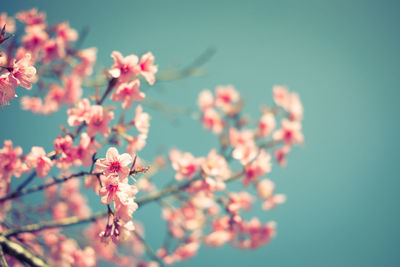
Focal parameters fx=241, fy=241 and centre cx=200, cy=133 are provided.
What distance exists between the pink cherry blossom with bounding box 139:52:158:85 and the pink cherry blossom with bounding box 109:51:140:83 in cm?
8

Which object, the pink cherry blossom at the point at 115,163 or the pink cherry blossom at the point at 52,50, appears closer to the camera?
the pink cherry blossom at the point at 115,163

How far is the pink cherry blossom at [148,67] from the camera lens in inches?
73.1

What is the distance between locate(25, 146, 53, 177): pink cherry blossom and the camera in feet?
5.74

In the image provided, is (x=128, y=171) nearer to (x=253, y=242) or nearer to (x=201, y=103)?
(x=253, y=242)

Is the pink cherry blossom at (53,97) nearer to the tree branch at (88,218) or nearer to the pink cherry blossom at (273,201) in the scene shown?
the tree branch at (88,218)

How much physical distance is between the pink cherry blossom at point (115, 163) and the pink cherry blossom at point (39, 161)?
0.61 meters

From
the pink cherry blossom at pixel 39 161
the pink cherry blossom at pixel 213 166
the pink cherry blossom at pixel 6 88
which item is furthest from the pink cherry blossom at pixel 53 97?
the pink cherry blossom at pixel 213 166

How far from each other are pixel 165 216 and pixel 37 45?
3.36 metres

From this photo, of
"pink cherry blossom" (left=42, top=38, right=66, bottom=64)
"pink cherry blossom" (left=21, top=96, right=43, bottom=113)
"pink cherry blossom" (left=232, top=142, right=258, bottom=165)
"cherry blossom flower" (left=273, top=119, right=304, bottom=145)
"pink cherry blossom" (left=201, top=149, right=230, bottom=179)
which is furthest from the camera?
"pink cherry blossom" (left=21, top=96, right=43, bottom=113)

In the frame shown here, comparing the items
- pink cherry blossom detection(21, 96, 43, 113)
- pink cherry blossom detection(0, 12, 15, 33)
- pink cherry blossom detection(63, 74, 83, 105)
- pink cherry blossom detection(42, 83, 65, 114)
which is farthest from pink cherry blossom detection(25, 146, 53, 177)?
pink cherry blossom detection(21, 96, 43, 113)

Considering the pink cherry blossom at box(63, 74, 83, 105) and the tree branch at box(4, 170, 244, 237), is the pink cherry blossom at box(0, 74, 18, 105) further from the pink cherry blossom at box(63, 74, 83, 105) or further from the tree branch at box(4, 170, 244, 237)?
the pink cherry blossom at box(63, 74, 83, 105)

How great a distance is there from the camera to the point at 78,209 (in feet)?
17.2

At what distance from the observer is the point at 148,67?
1919 millimetres

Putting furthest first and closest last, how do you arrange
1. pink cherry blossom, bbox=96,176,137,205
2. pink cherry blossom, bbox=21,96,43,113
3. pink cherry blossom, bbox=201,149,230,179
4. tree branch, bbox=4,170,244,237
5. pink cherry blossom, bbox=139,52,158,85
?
pink cherry blossom, bbox=21,96,43,113
pink cherry blossom, bbox=201,149,230,179
tree branch, bbox=4,170,244,237
pink cherry blossom, bbox=139,52,158,85
pink cherry blossom, bbox=96,176,137,205
